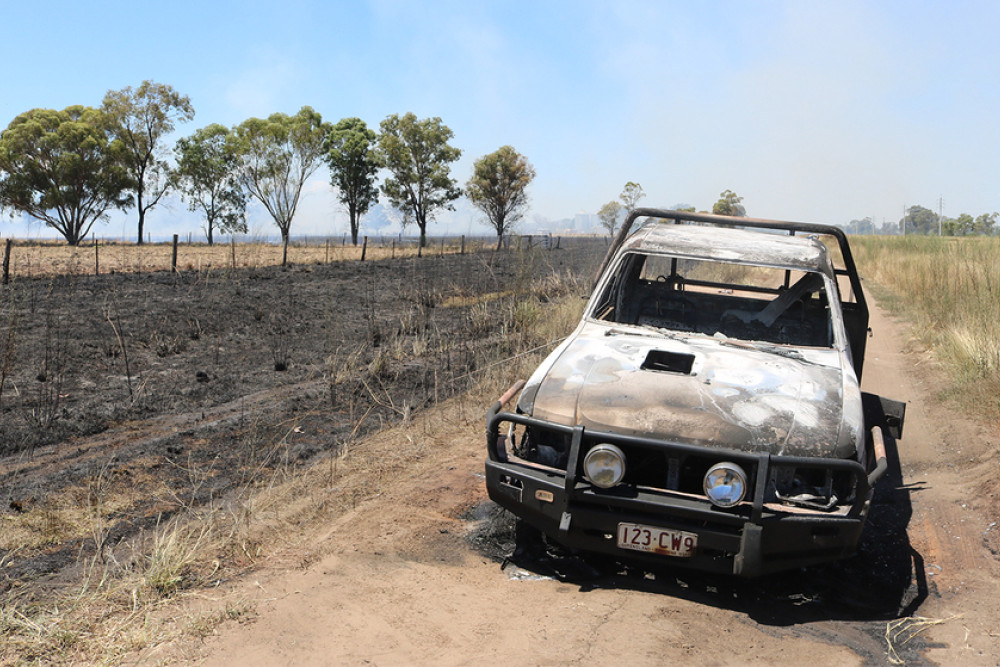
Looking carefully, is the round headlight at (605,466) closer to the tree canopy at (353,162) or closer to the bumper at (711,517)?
the bumper at (711,517)

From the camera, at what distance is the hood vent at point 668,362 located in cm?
425

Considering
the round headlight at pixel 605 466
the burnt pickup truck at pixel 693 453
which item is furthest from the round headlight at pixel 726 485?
the round headlight at pixel 605 466

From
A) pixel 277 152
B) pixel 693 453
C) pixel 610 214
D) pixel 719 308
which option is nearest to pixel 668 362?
pixel 693 453

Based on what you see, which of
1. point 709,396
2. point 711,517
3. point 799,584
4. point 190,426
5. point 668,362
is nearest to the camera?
point 711,517

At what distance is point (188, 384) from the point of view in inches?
390

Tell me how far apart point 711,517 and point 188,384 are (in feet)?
26.9

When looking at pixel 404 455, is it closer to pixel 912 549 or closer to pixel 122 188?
pixel 912 549

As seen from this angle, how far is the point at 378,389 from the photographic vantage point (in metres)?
9.70

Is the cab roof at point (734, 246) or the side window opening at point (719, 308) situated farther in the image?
the side window opening at point (719, 308)

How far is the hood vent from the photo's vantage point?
425cm

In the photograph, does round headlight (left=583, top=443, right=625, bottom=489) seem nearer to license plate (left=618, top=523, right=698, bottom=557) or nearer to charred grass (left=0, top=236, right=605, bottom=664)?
license plate (left=618, top=523, right=698, bottom=557)

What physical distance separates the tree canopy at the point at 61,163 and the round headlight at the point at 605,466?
183 ft

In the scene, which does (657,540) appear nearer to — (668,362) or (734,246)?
(668,362)

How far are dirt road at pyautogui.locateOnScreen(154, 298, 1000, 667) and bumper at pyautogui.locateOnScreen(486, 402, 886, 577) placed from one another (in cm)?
34
